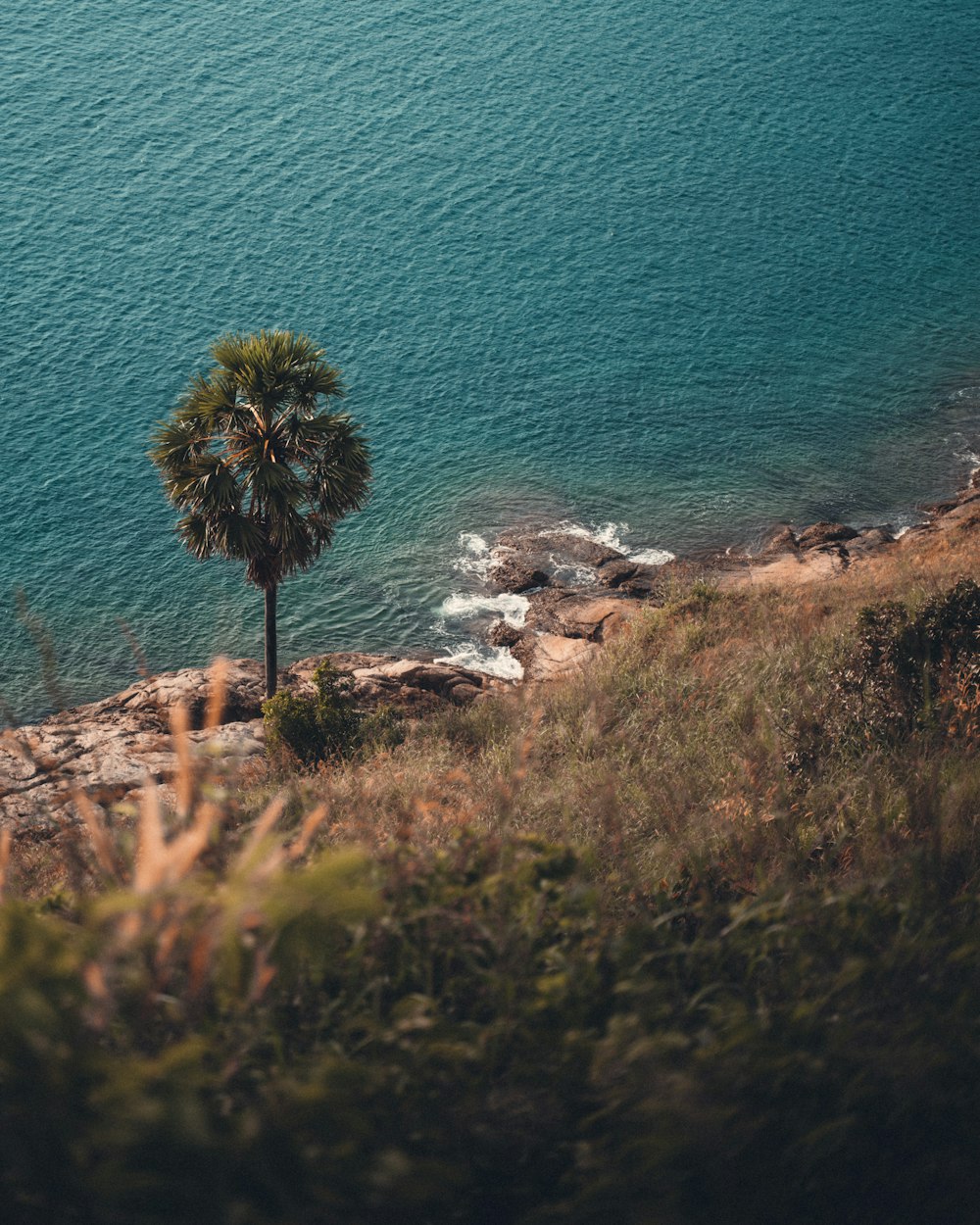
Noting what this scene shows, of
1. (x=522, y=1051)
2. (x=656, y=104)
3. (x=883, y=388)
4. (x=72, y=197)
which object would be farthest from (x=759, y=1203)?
(x=656, y=104)

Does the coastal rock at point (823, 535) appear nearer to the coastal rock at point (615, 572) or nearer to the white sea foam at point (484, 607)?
the coastal rock at point (615, 572)

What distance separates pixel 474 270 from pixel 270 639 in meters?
33.2

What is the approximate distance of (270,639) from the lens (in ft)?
75.9

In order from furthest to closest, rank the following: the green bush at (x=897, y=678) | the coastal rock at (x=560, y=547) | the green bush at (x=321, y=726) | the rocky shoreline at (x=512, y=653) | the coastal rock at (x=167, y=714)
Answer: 1. the coastal rock at (x=560, y=547)
2. the rocky shoreline at (x=512, y=653)
3. the coastal rock at (x=167, y=714)
4. the green bush at (x=321, y=726)
5. the green bush at (x=897, y=678)

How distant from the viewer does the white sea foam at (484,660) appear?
2983cm

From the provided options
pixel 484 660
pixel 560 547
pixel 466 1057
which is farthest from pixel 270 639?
pixel 466 1057

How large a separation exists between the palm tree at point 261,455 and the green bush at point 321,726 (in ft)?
11.1

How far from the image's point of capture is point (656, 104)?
6500cm

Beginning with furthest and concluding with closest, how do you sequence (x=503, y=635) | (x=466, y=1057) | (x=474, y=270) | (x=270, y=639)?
1. (x=474, y=270)
2. (x=503, y=635)
3. (x=270, y=639)
4. (x=466, y=1057)

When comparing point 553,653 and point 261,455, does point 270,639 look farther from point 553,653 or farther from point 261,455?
point 553,653

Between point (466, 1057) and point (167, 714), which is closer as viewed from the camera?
point (466, 1057)

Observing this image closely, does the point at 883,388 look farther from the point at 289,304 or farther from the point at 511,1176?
the point at 511,1176

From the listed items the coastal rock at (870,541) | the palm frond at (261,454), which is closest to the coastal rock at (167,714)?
the palm frond at (261,454)

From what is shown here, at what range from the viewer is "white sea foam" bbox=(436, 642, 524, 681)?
29828 mm
